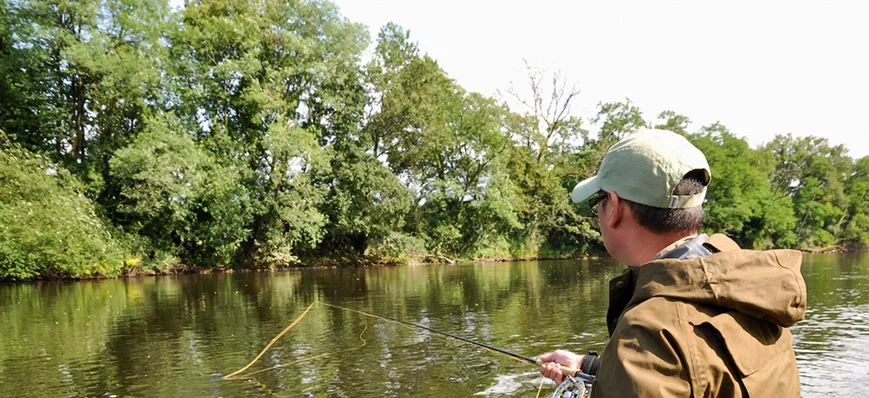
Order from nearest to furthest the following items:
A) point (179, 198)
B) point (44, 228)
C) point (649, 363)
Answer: point (649, 363) → point (44, 228) → point (179, 198)

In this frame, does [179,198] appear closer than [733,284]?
No

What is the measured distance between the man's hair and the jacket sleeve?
15.0 inches

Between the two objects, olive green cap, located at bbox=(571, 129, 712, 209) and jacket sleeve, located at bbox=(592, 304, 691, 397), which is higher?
olive green cap, located at bbox=(571, 129, 712, 209)

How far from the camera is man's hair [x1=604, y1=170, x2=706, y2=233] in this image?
1.55m

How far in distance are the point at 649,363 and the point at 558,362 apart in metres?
1.34

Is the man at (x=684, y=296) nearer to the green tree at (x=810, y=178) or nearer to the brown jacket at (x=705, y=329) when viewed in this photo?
the brown jacket at (x=705, y=329)

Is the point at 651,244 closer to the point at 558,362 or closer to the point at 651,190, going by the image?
the point at 651,190

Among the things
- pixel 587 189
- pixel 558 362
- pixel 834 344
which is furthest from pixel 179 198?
pixel 587 189

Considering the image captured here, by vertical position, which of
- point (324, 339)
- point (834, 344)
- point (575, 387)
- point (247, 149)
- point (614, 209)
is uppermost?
point (247, 149)

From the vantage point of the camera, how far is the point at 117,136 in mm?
30875

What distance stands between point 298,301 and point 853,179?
63.4 metres

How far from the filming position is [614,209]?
160 centimetres

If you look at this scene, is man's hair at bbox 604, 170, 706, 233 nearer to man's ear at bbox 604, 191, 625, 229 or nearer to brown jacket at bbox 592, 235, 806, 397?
man's ear at bbox 604, 191, 625, 229

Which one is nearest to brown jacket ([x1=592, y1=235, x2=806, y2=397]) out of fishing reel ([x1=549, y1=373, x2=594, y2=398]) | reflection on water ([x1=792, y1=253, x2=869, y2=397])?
fishing reel ([x1=549, y1=373, x2=594, y2=398])
